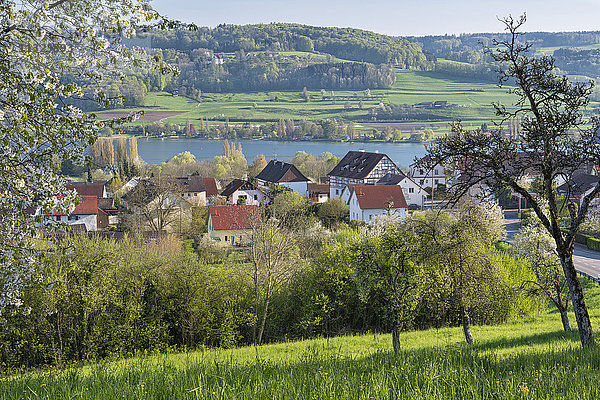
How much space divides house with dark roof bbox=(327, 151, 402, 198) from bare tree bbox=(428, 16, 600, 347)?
62.3m

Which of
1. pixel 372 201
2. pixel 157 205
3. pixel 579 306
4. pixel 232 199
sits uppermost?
pixel 579 306

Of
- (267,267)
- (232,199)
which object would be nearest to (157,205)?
(232,199)

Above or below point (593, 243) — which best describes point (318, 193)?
below

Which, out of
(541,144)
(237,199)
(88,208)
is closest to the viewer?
(541,144)

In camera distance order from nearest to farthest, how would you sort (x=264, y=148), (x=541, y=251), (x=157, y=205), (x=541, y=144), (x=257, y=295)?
(x=541, y=144), (x=541, y=251), (x=257, y=295), (x=157, y=205), (x=264, y=148)

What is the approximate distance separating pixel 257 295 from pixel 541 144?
16.0 meters

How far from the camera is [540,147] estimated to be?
10328 mm

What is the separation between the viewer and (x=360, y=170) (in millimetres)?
76812

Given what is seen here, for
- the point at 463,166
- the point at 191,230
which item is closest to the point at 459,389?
the point at 463,166

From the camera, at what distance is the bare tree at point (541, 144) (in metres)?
10.1

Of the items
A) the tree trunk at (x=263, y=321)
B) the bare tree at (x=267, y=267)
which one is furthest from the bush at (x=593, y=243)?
the tree trunk at (x=263, y=321)

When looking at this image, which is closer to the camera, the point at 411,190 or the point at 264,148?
the point at 411,190

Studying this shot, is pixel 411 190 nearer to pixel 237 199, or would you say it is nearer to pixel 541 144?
pixel 237 199

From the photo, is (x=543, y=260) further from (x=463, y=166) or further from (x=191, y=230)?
(x=191, y=230)
